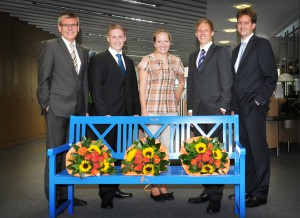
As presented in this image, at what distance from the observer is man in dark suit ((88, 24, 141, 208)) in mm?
3959

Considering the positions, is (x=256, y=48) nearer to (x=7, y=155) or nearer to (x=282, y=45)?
(x=7, y=155)

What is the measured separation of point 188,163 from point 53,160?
39.2 inches

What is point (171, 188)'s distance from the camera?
4.95 meters

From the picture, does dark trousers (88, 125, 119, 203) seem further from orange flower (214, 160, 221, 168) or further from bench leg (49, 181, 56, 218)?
orange flower (214, 160, 221, 168)

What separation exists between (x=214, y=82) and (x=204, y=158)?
0.96 m

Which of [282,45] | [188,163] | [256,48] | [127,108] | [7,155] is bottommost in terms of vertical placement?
[7,155]

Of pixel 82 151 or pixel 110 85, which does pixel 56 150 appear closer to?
pixel 82 151

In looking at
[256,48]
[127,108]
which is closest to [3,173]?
[127,108]

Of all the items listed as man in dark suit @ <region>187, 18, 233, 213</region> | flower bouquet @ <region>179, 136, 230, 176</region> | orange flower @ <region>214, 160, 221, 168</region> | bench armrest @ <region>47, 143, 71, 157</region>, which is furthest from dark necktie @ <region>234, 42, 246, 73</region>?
bench armrest @ <region>47, 143, 71, 157</region>

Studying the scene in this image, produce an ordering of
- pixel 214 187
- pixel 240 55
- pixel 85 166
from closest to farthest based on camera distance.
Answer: pixel 85 166 → pixel 214 187 → pixel 240 55

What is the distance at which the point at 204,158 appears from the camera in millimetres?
→ 3164

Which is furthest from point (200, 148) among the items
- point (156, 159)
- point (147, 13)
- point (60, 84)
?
point (147, 13)

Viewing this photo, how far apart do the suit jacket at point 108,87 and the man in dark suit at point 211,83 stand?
0.65m

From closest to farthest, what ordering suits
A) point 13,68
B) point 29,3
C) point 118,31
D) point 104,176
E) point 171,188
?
point 104,176, point 118,31, point 171,188, point 29,3, point 13,68
